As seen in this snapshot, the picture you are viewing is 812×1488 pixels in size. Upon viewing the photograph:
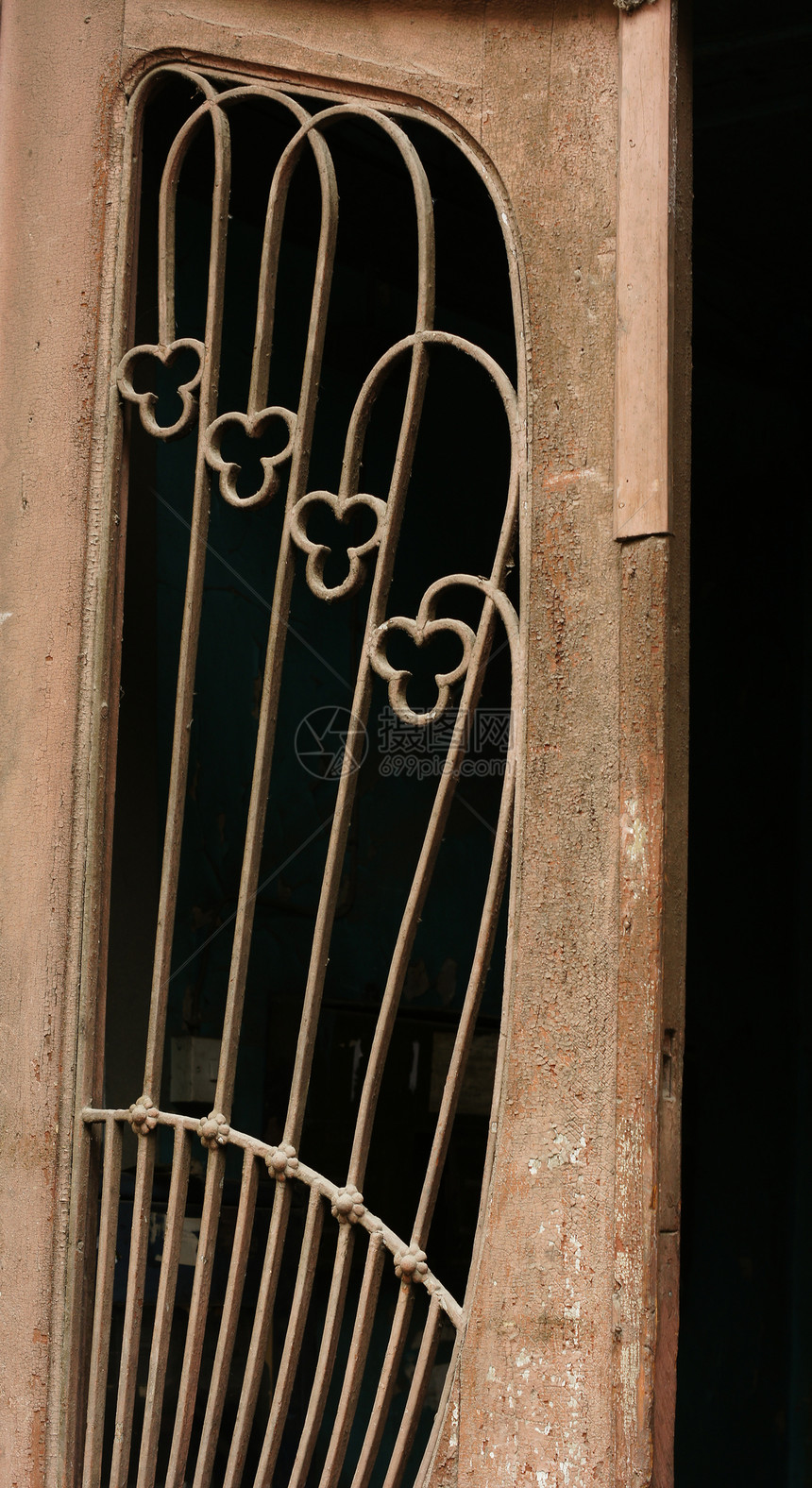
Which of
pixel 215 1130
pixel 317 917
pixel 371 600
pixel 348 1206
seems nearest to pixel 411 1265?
pixel 348 1206

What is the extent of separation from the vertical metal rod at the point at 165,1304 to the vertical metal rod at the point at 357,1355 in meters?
0.26

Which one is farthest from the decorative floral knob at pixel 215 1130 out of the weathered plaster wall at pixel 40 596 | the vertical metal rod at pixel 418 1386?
the vertical metal rod at pixel 418 1386

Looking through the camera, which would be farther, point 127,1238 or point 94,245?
point 127,1238

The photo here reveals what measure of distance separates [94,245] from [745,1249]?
2822 millimetres

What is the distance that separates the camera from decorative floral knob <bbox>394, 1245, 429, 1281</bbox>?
139 centimetres

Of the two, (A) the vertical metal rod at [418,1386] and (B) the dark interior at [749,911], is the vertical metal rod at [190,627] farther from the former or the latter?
(B) the dark interior at [749,911]

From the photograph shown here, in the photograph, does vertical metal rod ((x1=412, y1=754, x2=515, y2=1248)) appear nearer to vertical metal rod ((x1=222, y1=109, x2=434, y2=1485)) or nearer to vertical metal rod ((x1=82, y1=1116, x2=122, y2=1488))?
vertical metal rod ((x1=222, y1=109, x2=434, y2=1485))

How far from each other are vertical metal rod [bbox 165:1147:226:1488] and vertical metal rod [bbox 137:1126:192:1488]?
3cm

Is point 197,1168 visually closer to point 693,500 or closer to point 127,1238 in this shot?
point 127,1238

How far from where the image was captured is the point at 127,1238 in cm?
231

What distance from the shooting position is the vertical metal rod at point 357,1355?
4.59 ft

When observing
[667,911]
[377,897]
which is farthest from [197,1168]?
[667,911]

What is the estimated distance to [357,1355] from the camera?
141 centimetres

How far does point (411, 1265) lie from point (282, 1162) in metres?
0.20
